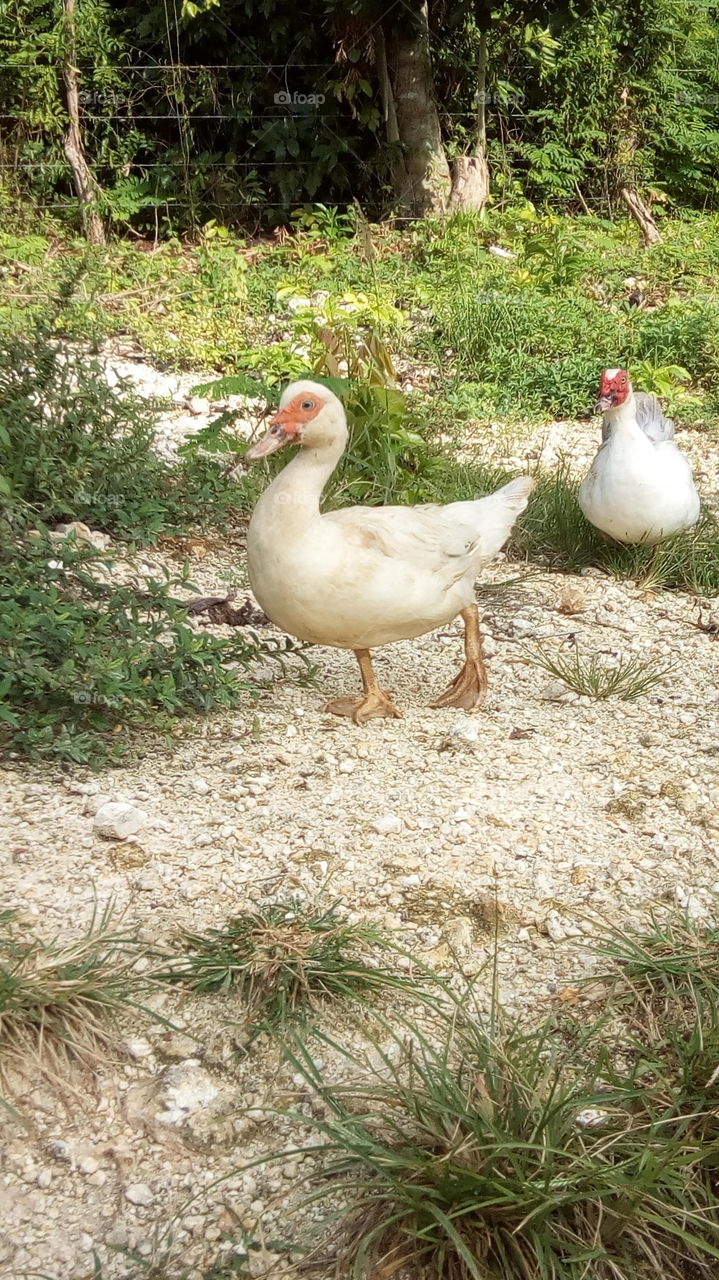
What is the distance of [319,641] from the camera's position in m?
3.56

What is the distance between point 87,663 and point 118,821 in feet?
1.56

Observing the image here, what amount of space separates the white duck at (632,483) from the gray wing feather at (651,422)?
4.2 inches

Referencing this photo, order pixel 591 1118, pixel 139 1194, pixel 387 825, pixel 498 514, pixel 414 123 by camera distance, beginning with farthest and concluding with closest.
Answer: pixel 414 123 → pixel 498 514 → pixel 387 825 → pixel 591 1118 → pixel 139 1194

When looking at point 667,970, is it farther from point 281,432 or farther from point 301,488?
point 281,432

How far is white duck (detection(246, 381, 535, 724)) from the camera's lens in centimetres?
336

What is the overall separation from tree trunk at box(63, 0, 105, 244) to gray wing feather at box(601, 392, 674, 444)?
5057mm

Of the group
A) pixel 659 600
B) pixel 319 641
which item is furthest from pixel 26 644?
pixel 659 600

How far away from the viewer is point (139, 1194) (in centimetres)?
214

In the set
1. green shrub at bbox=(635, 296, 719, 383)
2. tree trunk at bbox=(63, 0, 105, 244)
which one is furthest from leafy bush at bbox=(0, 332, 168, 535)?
tree trunk at bbox=(63, 0, 105, 244)

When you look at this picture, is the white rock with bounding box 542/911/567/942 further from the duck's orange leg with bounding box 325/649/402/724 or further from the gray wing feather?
the gray wing feather

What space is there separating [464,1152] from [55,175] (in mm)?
8744

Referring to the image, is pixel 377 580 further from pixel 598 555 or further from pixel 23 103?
pixel 23 103

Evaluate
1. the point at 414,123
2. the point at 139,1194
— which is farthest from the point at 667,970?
the point at 414,123

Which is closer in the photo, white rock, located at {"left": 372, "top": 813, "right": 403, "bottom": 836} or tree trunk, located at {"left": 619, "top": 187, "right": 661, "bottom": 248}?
white rock, located at {"left": 372, "top": 813, "right": 403, "bottom": 836}
